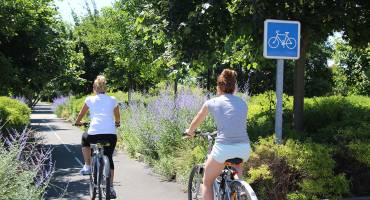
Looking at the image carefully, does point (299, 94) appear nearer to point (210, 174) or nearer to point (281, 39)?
point (281, 39)

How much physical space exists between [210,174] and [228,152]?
15.0 inches

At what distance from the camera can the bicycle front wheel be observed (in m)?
4.99

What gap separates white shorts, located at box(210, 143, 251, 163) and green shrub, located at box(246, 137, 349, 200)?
149 centimetres

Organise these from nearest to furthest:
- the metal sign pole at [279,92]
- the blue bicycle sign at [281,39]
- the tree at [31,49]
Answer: the blue bicycle sign at [281,39] < the metal sign pole at [279,92] < the tree at [31,49]

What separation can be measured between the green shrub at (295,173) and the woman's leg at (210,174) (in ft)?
4.30

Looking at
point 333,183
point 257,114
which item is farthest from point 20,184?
point 257,114

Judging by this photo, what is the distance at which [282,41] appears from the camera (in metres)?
7.21

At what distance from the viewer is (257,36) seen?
8.28 metres

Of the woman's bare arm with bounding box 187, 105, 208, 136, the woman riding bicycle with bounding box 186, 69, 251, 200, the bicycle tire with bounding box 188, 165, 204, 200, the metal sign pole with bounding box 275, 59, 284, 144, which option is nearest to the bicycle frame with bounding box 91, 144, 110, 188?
the bicycle tire with bounding box 188, 165, 204, 200

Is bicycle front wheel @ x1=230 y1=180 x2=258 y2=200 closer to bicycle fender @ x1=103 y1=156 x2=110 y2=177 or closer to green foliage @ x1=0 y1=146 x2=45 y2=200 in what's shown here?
green foliage @ x1=0 y1=146 x2=45 y2=200

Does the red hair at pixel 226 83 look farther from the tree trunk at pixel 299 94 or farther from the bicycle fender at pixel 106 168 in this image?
the tree trunk at pixel 299 94

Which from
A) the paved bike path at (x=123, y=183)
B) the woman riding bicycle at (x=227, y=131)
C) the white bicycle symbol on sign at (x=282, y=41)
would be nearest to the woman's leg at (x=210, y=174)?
the woman riding bicycle at (x=227, y=131)

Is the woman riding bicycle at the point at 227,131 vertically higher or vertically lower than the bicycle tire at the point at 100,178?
higher

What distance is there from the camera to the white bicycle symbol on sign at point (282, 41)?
712 cm
